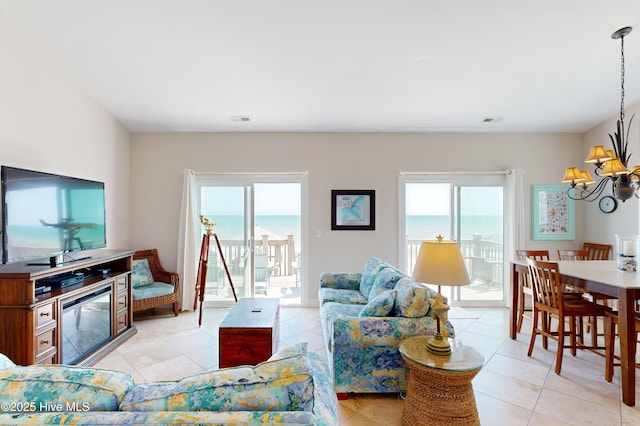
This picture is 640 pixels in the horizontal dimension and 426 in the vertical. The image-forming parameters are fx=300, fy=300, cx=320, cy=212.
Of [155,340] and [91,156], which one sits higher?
[91,156]

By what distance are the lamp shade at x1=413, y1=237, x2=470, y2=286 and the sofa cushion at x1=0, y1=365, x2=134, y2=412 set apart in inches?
63.2

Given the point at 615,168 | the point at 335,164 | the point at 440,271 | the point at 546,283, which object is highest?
the point at 335,164

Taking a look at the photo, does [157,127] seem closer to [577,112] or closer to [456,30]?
[456,30]

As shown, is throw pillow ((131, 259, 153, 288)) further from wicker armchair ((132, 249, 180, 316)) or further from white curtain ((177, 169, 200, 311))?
white curtain ((177, 169, 200, 311))

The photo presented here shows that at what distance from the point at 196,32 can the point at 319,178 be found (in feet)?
7.96

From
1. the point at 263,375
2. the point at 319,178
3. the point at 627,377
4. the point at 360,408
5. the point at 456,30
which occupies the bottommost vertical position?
the point at 360,408

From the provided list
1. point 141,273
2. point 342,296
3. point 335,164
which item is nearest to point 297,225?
point 335,164

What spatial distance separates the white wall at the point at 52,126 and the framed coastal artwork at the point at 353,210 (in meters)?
3.01

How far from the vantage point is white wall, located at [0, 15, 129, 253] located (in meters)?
2.50

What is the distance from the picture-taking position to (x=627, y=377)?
7.08 ft

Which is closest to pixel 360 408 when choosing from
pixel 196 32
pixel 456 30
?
pixel 456 30

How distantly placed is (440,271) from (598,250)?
12.8 ft

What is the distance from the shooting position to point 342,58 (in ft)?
9.23

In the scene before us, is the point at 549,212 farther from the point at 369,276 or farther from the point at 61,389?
the point at 61,389
